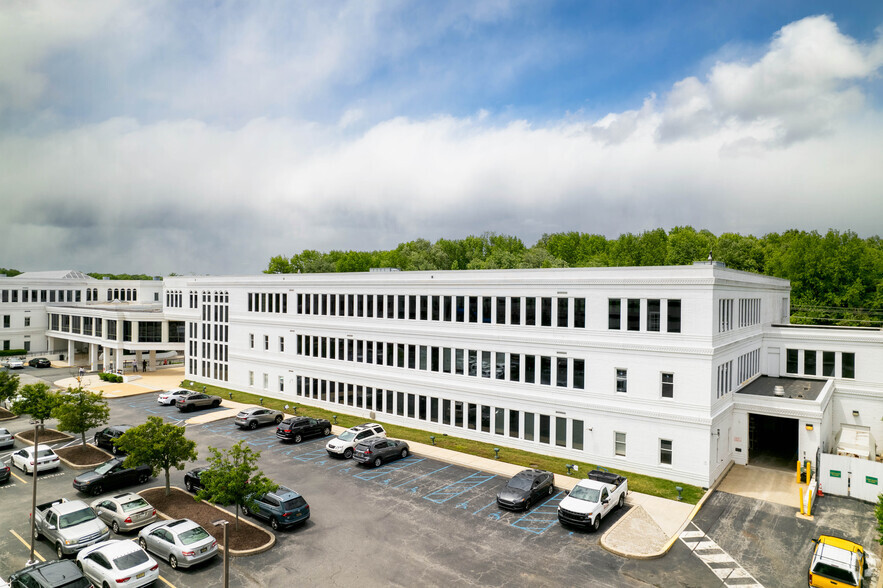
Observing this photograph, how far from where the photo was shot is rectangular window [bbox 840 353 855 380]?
38.1 meters

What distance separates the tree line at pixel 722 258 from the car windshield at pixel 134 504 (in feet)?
239

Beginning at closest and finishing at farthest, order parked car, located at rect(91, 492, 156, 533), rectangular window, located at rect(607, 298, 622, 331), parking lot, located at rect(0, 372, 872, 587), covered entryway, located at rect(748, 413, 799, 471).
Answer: parking lot, located at rect(0, 372, 872, 587)
parked car, located at rect(91, 492, 156, 533)
rectangular window, located at rect(607, 298, 622, 331)
covered entryway, located at rect(748, 413, 799, 471)

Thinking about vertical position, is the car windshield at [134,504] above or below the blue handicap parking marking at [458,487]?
above

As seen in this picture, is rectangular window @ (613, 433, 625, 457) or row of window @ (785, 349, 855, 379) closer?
rectangular window @ (613, 433, 625, 457)

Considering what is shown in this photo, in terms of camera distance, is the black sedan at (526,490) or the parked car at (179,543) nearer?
the parked car at (179,543)

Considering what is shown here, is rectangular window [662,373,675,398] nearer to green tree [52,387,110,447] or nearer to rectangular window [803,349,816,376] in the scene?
rectangular window [803,349,816,376]

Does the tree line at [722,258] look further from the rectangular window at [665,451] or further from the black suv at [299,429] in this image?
the black suv at [299,429]

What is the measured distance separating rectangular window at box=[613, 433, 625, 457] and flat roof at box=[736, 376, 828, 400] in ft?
30.3

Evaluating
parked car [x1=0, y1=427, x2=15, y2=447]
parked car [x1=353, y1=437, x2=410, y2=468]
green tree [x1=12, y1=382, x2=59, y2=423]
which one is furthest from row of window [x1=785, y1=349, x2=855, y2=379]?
parked car [x1=0, y1=427, x2=15, y2=447]

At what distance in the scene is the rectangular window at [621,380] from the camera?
31.5 metres

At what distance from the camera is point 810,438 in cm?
3080

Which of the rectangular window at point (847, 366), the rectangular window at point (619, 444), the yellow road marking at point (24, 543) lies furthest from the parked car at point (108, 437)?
the rectangular window at point (847, 366)

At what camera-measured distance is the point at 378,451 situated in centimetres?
3241

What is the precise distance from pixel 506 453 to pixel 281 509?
634 inches
